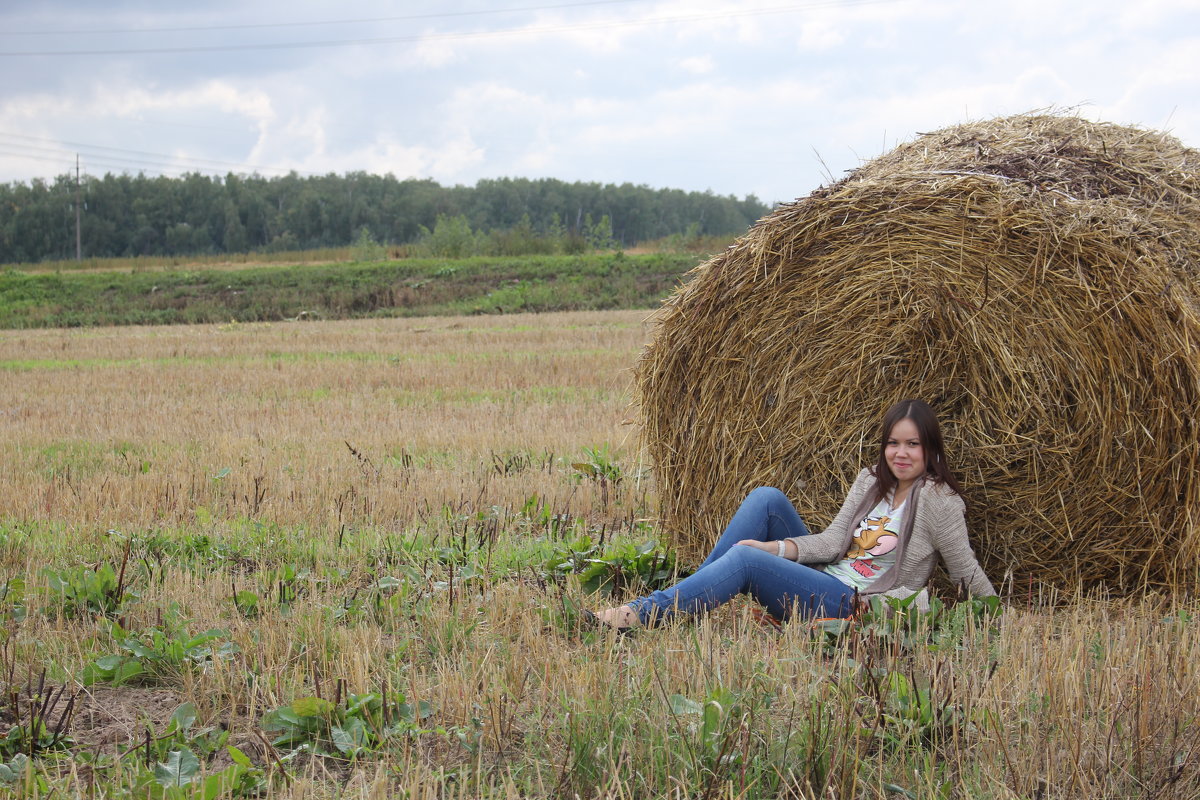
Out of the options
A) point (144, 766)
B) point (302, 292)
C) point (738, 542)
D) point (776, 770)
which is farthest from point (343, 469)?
point (302, 292)

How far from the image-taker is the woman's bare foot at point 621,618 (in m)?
3.88

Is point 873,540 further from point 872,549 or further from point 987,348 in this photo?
point 987,348

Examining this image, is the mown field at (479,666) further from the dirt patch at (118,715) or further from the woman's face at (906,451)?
the woman's face at (906,451)

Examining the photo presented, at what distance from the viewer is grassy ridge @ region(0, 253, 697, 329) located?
1196 inches

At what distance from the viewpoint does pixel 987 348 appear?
4.46 meters

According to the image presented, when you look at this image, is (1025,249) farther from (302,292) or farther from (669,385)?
(302,292)

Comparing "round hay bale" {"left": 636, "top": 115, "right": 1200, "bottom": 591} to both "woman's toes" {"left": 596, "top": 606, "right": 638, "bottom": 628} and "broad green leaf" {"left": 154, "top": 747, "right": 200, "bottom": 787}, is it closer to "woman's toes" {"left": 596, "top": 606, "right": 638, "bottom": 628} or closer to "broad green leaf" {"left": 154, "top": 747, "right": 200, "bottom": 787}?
"woman's toes" {"left": 596, "top": 606, "right": 638, "bottom": 628}

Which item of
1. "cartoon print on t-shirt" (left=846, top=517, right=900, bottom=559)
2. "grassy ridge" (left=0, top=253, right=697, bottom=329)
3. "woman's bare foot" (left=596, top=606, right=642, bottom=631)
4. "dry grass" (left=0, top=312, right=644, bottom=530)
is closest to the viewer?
"woman's bare foot" (left=596, top=606, right=642, bottom=631)

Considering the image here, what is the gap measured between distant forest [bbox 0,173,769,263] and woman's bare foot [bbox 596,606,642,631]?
57276 mm

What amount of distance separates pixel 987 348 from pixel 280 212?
283 feet

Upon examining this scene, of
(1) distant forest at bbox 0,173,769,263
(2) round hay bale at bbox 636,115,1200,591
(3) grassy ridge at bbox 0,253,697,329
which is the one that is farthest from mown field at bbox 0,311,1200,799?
(1) distant forest at bbox 0,173,769,263

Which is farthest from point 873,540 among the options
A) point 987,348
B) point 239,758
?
point 239,758

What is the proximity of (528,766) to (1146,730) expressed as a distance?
162 centimetres

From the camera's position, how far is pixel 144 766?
2822mm
